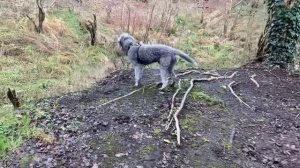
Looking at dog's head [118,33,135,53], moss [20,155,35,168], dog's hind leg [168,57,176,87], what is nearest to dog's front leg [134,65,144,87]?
dog's head [118,33,135,53]

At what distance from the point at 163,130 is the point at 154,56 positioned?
1.28 meters

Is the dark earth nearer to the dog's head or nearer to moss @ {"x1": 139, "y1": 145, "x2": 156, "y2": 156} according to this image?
moss @ {"x1": 139, "y1": 145, "x2": 156, "y2": 156}

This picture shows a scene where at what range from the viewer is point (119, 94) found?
6078mm

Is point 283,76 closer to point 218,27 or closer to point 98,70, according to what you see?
point 98,70

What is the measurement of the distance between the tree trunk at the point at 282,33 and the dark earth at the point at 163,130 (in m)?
1.43

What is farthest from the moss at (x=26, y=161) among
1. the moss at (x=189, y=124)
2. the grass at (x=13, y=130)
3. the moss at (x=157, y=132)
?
the moss at (x=189, y=124)

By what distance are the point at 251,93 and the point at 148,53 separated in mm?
2006

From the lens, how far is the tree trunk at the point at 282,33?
7.88m

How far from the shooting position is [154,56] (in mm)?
5793

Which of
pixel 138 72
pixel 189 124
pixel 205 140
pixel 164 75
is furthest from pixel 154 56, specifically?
pixel 205 140

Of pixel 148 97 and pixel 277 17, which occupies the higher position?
pixel 277 17

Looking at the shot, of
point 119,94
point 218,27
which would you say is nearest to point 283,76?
point 119,94

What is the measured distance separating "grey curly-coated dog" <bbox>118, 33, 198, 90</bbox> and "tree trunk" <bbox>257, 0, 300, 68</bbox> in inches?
117

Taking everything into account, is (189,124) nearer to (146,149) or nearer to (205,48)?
(146,149)
